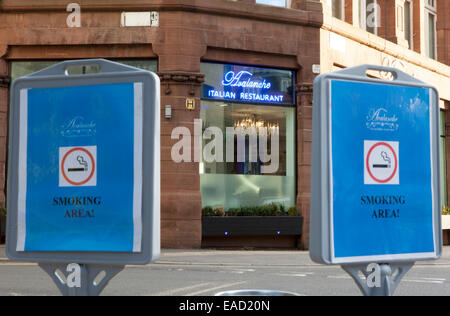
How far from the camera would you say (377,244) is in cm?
405

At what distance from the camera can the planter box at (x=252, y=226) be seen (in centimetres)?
2130

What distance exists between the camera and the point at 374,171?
13.3 ft

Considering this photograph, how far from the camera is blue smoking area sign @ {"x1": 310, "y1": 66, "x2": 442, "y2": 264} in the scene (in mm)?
3869

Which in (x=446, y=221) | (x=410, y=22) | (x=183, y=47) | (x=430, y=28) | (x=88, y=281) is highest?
(x=430, y=28)

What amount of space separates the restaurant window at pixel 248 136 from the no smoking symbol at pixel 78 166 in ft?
58.0

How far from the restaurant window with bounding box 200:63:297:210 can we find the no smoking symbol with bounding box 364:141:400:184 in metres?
17.7

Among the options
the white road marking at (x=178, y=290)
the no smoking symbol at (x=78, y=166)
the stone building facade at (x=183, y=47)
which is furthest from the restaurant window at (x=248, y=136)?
the no smoking symbol at (x=78, y=166)

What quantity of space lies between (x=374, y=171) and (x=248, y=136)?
18629 mm

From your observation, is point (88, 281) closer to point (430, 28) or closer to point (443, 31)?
point (430, 28)

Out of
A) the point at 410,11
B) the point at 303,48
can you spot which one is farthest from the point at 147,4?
the point at 410,11

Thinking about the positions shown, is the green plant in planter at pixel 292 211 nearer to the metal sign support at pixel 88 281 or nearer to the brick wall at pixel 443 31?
the brick wall at pixel 443 31

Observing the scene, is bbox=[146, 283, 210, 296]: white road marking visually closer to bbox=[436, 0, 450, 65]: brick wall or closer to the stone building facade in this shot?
the stone building facade

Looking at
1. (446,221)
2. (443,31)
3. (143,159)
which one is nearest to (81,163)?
(143,159)
